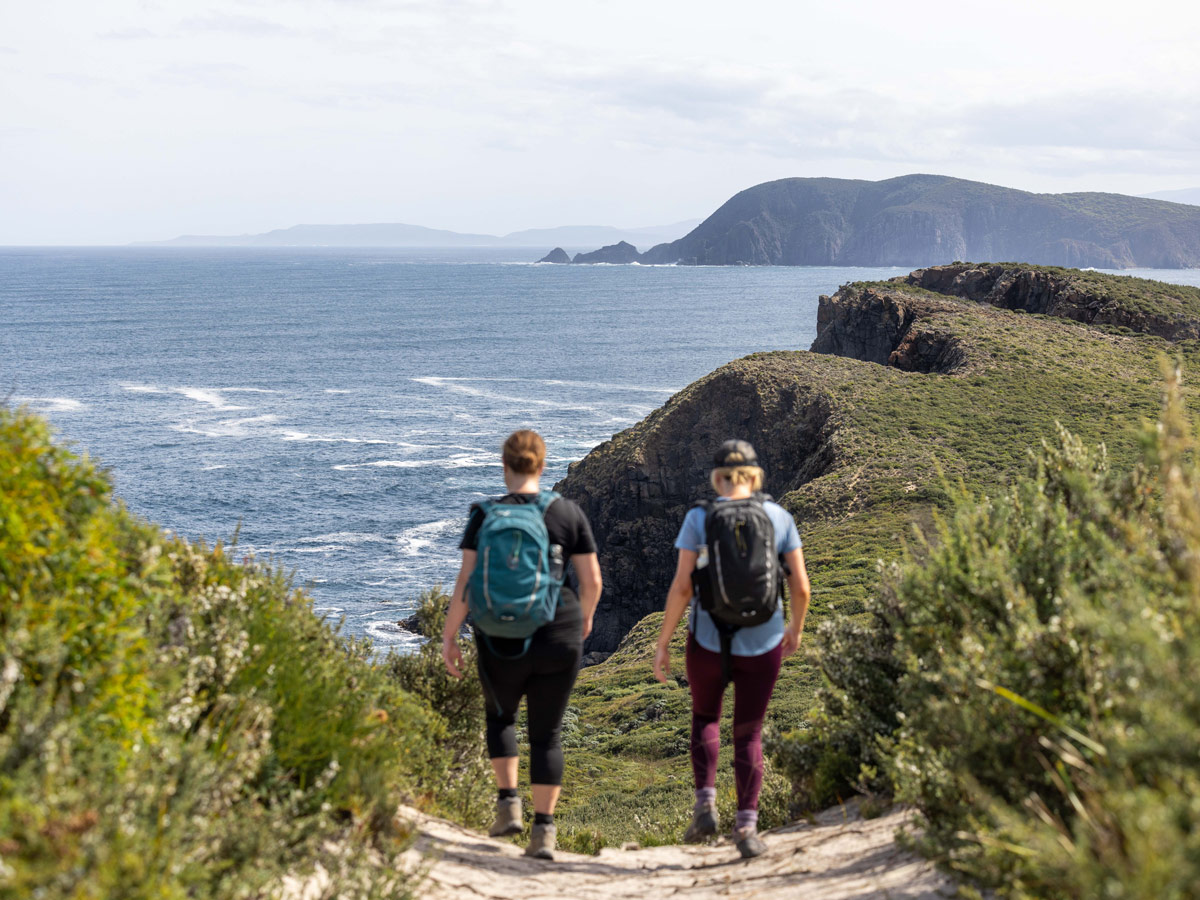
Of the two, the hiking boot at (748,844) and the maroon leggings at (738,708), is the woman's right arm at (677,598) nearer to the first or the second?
the maroon leggings at (738,708)

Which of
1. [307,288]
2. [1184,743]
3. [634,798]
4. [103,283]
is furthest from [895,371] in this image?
[103,283]

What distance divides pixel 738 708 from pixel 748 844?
2.66ft

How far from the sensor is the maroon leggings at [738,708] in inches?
203

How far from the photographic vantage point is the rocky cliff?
32.0 metres

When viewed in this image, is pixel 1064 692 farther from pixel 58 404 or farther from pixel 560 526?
pixel 58 404

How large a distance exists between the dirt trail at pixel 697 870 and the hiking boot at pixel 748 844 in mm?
44

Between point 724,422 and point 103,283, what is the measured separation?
182236 mm

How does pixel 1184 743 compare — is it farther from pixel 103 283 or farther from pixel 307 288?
pixel 103 283

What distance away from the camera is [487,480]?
165ft

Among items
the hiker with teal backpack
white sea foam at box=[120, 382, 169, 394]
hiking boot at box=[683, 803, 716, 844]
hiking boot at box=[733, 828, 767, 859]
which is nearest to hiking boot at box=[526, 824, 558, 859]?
the hiker with teal backpack

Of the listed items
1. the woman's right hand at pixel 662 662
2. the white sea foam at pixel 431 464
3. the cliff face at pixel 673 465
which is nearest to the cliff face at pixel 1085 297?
the cliff face at pixel 673 465

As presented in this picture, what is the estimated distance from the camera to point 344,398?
72.4 meters

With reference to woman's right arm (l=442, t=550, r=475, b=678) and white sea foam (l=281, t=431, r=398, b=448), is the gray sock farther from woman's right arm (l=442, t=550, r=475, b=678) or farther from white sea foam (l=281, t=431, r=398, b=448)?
white sea foam (l=281, t=431, r=398, b=448)

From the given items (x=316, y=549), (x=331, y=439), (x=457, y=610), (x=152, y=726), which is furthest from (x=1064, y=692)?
(x=331, y=439)
